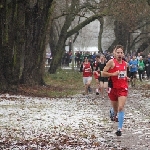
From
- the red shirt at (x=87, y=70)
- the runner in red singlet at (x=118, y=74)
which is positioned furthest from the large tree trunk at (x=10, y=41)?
the runner in red singlet at (x=118, y=74)

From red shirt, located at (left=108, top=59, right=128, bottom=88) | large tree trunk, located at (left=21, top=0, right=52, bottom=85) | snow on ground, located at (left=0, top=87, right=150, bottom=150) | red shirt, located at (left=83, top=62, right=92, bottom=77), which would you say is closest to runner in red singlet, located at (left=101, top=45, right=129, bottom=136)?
red shirt, located at (left=108, top=59, right=128, bottom=88)

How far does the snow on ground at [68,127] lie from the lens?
33.8ft

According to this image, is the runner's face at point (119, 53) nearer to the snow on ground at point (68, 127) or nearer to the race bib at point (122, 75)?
the race bib at point (122, 75)

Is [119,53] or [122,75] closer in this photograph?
[119,53]

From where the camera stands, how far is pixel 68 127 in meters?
12.9

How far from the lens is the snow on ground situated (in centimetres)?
1030

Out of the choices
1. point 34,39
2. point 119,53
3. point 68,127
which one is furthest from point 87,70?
point 119,53

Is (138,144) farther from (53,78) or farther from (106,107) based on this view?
(53,78)

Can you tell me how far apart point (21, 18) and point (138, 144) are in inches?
580

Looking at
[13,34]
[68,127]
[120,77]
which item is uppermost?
[13,34]

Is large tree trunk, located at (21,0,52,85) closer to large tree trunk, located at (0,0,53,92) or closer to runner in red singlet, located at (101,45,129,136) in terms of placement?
large tree trunk, located at (0,0,53,92)

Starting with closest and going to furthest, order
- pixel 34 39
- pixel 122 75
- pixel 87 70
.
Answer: pixel 122 75, pixel 87 70, pixel 34 39

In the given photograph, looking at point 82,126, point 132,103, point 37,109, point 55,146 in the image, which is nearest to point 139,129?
point 82,126

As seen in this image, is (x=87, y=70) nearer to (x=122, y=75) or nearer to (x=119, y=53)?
(x=122, y=75)
